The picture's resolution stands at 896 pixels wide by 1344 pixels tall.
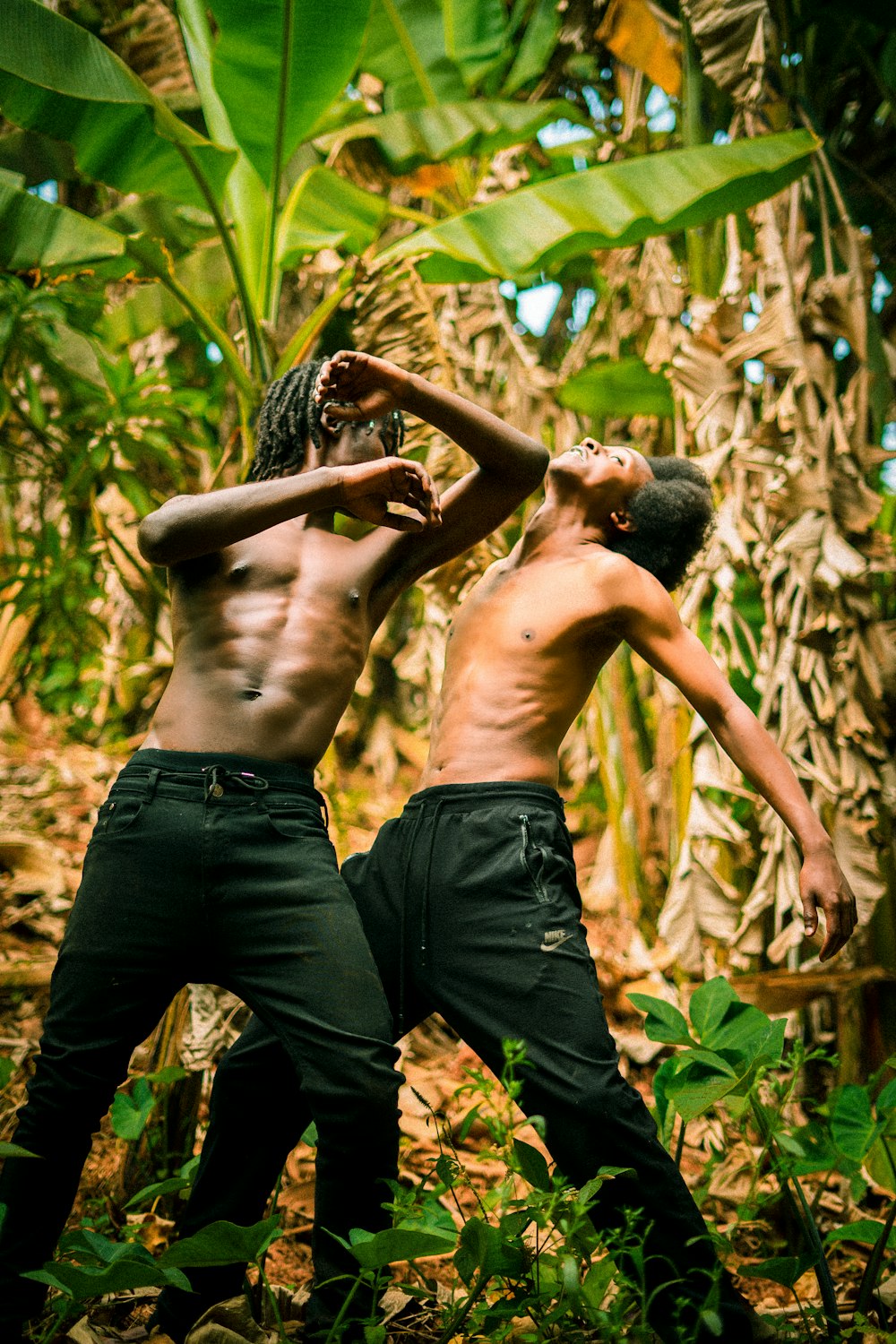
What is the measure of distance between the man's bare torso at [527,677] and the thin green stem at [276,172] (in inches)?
55.6

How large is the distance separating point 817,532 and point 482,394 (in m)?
1.87

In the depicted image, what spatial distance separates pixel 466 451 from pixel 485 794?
0.75 m

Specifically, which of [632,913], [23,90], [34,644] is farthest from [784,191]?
[34,644]

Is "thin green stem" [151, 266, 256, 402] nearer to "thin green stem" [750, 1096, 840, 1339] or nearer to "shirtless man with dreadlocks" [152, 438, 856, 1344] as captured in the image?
"shirtless man with dreadlocks" [152, 438, 856, 1344]

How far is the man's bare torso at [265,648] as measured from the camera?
1.98 m

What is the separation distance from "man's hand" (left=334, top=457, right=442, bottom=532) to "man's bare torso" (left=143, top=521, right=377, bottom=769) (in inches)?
6.3

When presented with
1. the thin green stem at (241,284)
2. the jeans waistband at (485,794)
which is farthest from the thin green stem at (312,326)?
the jeans waistband at (485,794)

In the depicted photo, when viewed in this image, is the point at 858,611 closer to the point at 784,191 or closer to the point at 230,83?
the point at 784,191

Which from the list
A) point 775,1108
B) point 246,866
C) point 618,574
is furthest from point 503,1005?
point 618,574

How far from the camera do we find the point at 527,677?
222 cm

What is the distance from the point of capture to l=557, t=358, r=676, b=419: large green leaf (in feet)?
14.0

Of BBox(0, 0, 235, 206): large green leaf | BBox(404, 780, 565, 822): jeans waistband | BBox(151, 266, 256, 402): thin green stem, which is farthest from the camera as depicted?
BBox(151, 266, 256, 402): thin green stem

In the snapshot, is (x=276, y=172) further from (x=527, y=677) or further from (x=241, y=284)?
(x=527, y=677)

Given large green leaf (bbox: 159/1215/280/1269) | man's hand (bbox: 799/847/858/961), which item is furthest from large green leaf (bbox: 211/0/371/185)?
large green leaf (bbox: 159/1215/280/1269)
